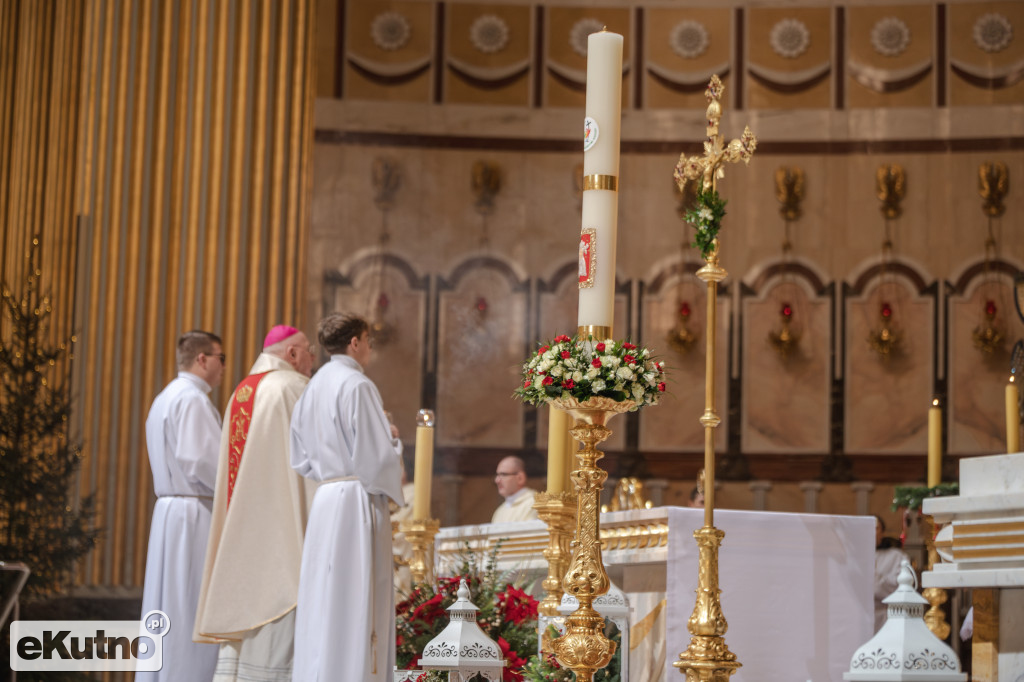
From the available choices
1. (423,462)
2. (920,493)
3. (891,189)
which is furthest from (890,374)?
(423,462)

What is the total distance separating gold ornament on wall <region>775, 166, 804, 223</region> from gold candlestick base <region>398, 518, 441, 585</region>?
681 centimetres

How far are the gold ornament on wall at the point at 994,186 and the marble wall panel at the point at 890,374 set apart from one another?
0.93 metres

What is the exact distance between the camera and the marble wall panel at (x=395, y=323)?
11766mm

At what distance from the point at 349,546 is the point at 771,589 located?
1.54 metres

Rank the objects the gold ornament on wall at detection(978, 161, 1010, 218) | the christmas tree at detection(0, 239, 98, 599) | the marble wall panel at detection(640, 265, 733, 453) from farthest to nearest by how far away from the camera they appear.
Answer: the marble wall panel at detection(640, 265, 733, 453), the gold ornament on wall at detection(978, 161, 1010, 218), the christmas tree at detection(0, 239, 98, 599)

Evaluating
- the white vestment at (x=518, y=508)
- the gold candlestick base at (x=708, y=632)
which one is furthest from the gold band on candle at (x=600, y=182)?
the white vestment at (x=518, y=508)

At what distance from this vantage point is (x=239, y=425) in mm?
6129

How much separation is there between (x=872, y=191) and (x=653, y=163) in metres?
1.95

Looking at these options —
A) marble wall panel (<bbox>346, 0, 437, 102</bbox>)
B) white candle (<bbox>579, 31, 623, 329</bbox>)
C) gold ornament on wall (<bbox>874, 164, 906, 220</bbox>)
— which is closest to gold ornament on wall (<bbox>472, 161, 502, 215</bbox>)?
marble wall panel (<bbox>346, 0, 437, 102</bbox>)

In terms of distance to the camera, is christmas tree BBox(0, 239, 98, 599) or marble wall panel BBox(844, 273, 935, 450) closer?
christmas tree BBox(0, 239, 98, 599)

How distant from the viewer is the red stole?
A: 20.0 feet

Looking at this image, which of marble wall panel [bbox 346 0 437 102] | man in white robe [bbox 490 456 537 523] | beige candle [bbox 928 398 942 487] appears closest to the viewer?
beige candle [bbox 928 398 942 487]

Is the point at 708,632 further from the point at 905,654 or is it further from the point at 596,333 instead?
the point at 905,654

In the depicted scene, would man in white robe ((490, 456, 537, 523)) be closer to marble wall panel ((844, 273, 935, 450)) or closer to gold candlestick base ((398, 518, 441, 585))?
gold candlestick base ((398, 518, 441, 585))
